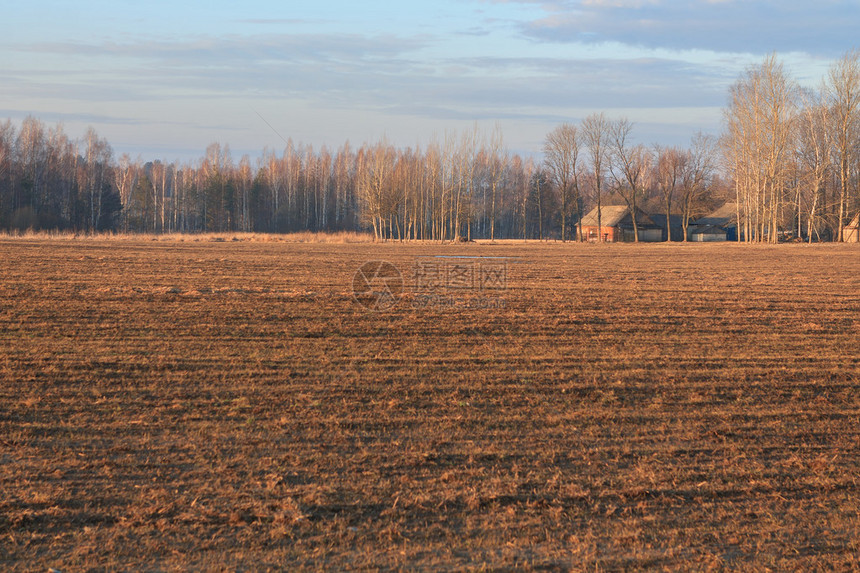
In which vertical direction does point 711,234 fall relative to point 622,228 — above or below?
below

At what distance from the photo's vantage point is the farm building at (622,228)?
87812mm

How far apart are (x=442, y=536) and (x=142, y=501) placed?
88.0 inches

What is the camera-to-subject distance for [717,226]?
8669 centimetres

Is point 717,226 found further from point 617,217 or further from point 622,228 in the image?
point 617,217

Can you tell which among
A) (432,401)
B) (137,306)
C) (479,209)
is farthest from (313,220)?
(432,401)

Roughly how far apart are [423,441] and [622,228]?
280 feet

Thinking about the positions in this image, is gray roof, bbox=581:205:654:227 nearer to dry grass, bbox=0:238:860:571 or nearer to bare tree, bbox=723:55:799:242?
bare tree, bbox=723:55:799:242

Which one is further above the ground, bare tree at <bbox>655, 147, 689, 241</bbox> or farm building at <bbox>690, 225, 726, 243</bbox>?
bare tree at <bbox>655, 147, 689, 241</bbox>

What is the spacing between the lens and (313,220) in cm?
10688

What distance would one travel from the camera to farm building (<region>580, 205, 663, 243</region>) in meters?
87.8

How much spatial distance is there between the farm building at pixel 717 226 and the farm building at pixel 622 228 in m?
4.45

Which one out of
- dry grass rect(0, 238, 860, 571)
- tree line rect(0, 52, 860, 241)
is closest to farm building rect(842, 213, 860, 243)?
tree line rect(0, 52, 860, 241)

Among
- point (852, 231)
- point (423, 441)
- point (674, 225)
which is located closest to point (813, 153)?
point (852, 231)

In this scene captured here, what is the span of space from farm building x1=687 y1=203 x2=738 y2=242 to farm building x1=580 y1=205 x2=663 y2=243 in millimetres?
4451
